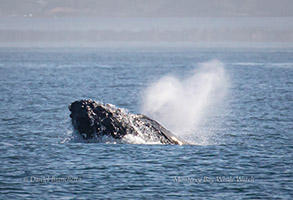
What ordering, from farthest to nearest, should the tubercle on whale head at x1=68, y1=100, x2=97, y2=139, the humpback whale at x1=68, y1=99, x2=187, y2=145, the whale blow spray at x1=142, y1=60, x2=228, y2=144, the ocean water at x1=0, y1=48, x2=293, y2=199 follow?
the whale blow spray at x1=142, y1=60, x2=228, y2=144, the humpback whale at x1=68, y1=99, x2=187, y2=145, the tubercle on whale head at x1=68, y1=100, x2=97, y2=139, the ocean water at x1=0, y1=48, x2=293, y2=199

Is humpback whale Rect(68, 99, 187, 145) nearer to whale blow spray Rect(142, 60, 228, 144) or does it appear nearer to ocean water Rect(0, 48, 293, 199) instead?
ocean water Rect(0, 48, 293, 199)

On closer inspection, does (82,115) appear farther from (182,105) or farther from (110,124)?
(182,105)

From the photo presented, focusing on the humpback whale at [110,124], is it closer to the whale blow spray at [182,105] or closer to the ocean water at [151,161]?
the ocean water at [151,161]

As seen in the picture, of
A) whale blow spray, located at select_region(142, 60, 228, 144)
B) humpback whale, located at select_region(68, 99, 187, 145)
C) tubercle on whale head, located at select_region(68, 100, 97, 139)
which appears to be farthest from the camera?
whale blow spray, located at select_region(142, 60, 228, 144)

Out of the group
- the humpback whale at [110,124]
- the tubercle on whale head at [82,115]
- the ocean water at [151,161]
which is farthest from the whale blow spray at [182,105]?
the tubercle on whale head at [82,115]

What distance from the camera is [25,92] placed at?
6650cm

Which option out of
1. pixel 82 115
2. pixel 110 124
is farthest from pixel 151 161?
pixel 82 115

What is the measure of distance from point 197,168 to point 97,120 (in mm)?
5226

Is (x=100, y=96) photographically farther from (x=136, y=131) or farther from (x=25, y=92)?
(x=136, y=131)

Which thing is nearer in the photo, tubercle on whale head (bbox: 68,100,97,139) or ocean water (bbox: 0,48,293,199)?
ocean water (bbox: 0,48,293,199)

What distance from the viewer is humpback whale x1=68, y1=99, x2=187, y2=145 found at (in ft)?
97.7

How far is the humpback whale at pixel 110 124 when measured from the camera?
2977cm

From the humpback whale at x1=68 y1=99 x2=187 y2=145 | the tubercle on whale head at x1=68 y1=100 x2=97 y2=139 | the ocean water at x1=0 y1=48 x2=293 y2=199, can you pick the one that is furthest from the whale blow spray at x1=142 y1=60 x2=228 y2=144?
the tubercle on whale head at x1=68 y1=100 x2=97 y2=139

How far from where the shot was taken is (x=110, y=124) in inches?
1201
